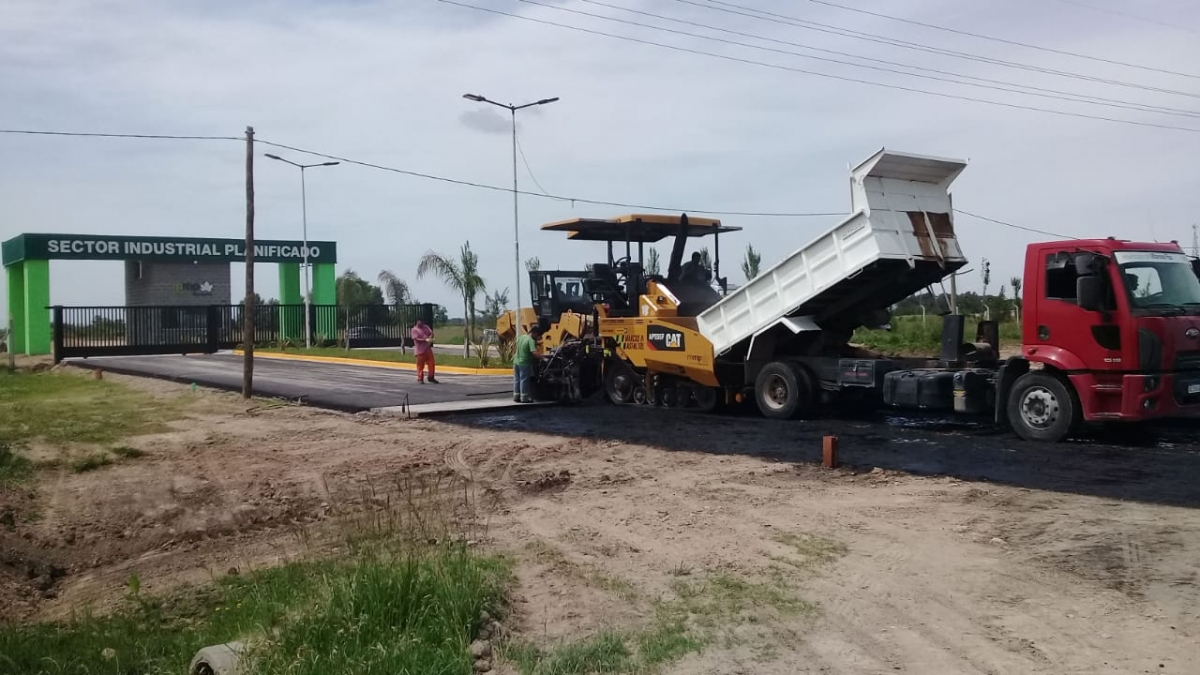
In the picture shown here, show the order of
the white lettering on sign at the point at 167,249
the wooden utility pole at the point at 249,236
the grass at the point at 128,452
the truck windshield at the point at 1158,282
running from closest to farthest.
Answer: the truck windshield at the point at 1158,282 → the grass at the point at 128,452 → the wooden utility pole at the point at 249,236 → the white lettering on sign at the point at 167,249

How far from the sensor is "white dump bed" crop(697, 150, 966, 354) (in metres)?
13.4

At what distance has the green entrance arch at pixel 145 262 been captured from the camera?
40.9 m

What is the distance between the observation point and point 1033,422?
12.1 m

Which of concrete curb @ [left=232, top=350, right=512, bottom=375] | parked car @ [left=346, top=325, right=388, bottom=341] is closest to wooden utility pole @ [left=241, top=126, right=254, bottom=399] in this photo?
concrete curb @ [left=232, top=350, right=512, bottom=375]

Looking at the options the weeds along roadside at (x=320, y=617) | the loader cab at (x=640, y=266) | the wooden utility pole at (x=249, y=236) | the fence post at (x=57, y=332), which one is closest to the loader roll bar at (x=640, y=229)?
the loader cab at (x=640, y=266)

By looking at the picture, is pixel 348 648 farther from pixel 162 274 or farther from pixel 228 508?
pixel 162 274

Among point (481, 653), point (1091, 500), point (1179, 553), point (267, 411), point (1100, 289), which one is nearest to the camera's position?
point (481, 653)

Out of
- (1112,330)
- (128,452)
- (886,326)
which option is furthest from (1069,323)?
(128,452)

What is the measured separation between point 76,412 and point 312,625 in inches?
550

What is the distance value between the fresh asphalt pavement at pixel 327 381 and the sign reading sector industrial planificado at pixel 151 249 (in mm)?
8404

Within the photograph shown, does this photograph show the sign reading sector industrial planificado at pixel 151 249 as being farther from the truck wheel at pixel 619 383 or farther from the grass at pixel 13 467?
the grass at pixel 13 467

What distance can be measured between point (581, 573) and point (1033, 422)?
7269 millimetres

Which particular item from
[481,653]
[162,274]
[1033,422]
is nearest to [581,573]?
[481,653]

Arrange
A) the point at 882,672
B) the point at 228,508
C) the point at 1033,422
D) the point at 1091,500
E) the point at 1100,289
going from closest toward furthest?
the point at 882,672
the point at 1091,500
the point at 228,508
the point at 1100,289
the point at 1033,422
